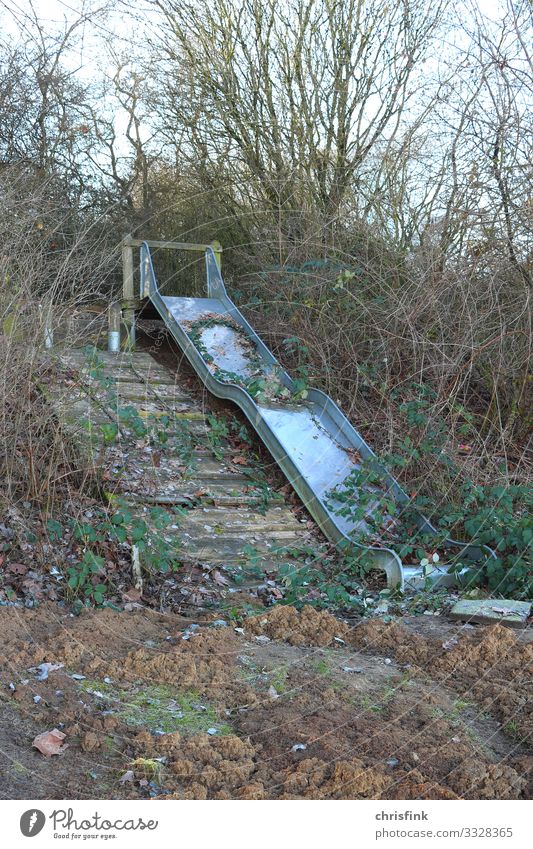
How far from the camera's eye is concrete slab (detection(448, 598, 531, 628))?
456 centimetres

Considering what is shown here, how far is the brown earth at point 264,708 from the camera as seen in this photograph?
2.71m

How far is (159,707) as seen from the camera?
3.29 metres

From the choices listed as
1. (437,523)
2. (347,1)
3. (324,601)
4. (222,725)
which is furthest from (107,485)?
(347,1)

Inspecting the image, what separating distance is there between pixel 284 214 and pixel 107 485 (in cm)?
485

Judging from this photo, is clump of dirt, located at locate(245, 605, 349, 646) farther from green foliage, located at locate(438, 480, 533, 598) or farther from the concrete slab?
green foliage, located at locate(438, 480, 533, 598)

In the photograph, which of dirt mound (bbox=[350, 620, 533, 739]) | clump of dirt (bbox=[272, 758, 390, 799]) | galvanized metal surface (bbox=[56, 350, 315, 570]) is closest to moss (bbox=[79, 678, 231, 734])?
clump of dirt (bbox=[272, 758, 390, 799])

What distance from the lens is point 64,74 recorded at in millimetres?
11070

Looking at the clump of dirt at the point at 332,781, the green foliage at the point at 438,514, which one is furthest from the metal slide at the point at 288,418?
the clump of dirt at the point at 332,781

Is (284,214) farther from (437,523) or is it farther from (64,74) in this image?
(437,523)

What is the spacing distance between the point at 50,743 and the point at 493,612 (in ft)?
8.71

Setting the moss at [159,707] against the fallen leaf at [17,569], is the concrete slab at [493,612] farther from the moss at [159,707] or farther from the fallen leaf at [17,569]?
the fallen leaf at [17,569]

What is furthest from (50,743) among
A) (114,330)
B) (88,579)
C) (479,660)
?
(114,330)

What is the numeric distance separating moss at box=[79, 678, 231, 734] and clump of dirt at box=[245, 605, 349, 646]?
2.93 feet

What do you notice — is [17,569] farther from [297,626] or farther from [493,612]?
[493,612]
